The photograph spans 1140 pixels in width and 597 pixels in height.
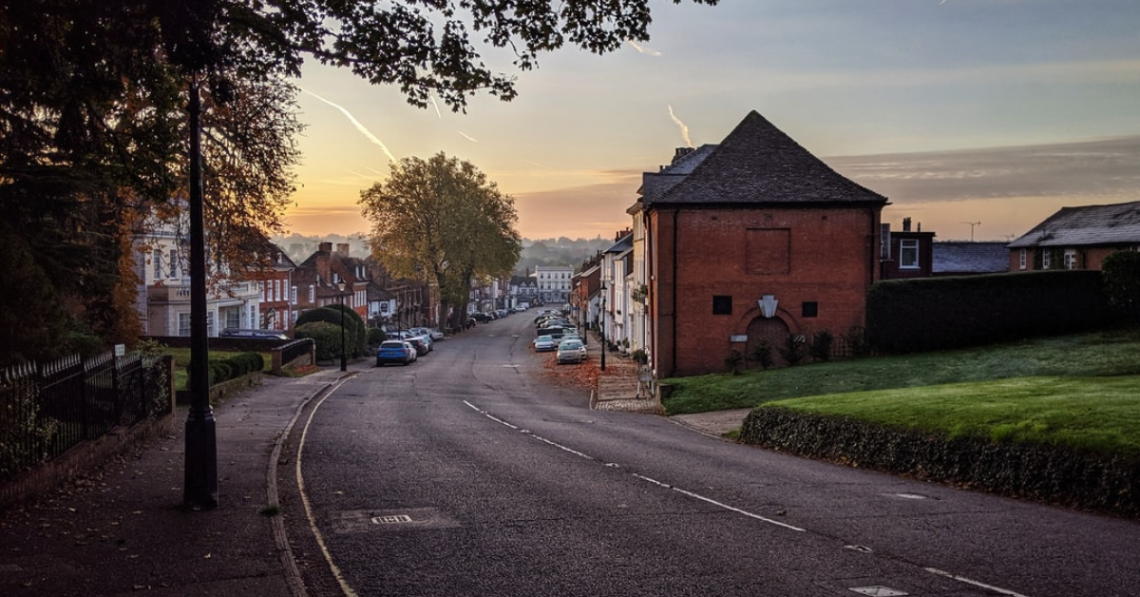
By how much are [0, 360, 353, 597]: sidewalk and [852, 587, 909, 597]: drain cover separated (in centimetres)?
571

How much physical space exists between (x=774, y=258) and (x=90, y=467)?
2947 cm

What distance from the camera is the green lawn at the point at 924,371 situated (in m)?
25.3

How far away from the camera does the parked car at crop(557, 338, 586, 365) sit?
53.4m

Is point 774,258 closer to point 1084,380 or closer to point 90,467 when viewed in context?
point 1084,380

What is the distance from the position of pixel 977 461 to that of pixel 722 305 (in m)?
23.5

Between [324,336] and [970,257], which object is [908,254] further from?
[324,336]

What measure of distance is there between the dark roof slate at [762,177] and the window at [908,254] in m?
18.5

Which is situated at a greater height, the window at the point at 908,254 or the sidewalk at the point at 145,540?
the window at the point at 908,254

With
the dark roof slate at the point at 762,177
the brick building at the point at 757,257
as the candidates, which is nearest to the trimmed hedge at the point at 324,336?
the brick building at the point at 757,257

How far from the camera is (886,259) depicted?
54.8 metres

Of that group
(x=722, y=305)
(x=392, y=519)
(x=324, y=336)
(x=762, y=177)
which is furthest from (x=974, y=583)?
(x=324, y=336)

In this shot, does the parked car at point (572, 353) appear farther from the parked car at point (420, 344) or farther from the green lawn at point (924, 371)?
the green lawn at point (924, 371)

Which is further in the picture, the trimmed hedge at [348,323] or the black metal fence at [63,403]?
the trimmed hedge at [348,323]

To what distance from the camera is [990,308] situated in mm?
31719
